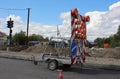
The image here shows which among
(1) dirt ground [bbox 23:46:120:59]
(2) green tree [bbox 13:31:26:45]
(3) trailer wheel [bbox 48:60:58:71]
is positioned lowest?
(3) trailer wheel [bbox 48:60:58:71]

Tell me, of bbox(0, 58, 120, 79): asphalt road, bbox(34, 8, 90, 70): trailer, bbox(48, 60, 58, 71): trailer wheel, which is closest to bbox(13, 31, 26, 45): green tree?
bbox(0, 58, 120, 79): asphalt road

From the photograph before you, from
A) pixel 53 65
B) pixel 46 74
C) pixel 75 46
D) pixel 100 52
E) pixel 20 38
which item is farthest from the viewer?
pixel 20 38

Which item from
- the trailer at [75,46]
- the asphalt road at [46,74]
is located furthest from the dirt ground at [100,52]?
the asphalt road at [46,74]

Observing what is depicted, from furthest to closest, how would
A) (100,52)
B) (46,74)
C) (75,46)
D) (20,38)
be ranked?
(20,38) < (100,52) < (75,46) < (46,74)

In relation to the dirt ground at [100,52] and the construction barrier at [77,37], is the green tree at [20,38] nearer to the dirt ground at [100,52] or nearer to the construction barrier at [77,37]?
the dirt ground at [100,52]

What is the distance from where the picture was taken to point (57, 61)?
1803 centimetres

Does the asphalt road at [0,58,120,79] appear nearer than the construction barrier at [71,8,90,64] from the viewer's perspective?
Yes

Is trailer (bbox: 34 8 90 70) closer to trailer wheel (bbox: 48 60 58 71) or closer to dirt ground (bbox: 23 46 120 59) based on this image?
trailer wheel (bbox: 48 60 58 71)

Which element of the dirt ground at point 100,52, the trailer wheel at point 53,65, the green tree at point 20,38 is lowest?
the trailer wheel at point 53,65

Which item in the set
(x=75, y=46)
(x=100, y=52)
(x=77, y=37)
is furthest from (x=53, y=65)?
(x=100, y=52)

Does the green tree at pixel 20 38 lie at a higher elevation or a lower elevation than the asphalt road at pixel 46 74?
higher

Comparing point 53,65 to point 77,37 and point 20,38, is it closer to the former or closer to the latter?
point 77,37

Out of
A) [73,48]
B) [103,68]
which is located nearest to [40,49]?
[103,68]

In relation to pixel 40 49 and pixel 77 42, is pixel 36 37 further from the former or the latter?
pixel 77 42
